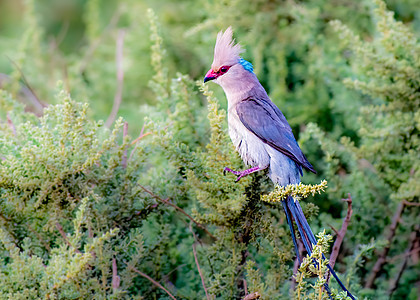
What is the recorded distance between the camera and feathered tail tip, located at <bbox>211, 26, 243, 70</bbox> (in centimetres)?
318

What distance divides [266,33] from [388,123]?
201 cm

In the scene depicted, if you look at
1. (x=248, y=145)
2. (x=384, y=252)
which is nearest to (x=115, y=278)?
(x=248, y=145)

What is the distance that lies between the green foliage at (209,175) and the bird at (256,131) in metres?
0.10

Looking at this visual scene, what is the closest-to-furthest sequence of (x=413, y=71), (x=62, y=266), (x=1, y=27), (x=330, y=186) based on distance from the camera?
1. (x=62, y=266)
2. (x=413, y=71)
3. (x=330, y=186)
4. (x=1, y=27)

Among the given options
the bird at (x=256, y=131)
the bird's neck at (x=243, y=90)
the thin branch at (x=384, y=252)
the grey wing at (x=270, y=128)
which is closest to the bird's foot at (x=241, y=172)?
the bird at (x=256, y=131)

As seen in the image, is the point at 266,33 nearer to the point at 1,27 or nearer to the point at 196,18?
the point at 196,18

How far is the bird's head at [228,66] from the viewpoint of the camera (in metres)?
3.25

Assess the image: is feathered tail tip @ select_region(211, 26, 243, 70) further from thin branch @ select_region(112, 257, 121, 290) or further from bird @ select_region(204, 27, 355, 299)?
thin branch @ select_region(112, 257, 121, 290)

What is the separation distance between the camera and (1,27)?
7.96m

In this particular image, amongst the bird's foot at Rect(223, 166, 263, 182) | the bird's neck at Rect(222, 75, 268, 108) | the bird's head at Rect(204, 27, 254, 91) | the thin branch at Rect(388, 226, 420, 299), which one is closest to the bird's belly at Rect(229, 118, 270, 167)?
the bird's foot at Rect(223, 166, 263, 182)

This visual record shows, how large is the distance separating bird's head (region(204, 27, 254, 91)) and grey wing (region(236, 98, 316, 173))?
0.25 m

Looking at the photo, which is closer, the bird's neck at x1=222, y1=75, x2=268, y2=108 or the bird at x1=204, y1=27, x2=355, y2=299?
the bird at x1=204, y1=27, x2=355, y2=299

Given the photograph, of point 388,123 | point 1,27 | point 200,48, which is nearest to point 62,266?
point 388,123

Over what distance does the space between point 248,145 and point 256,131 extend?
10 centimetres
